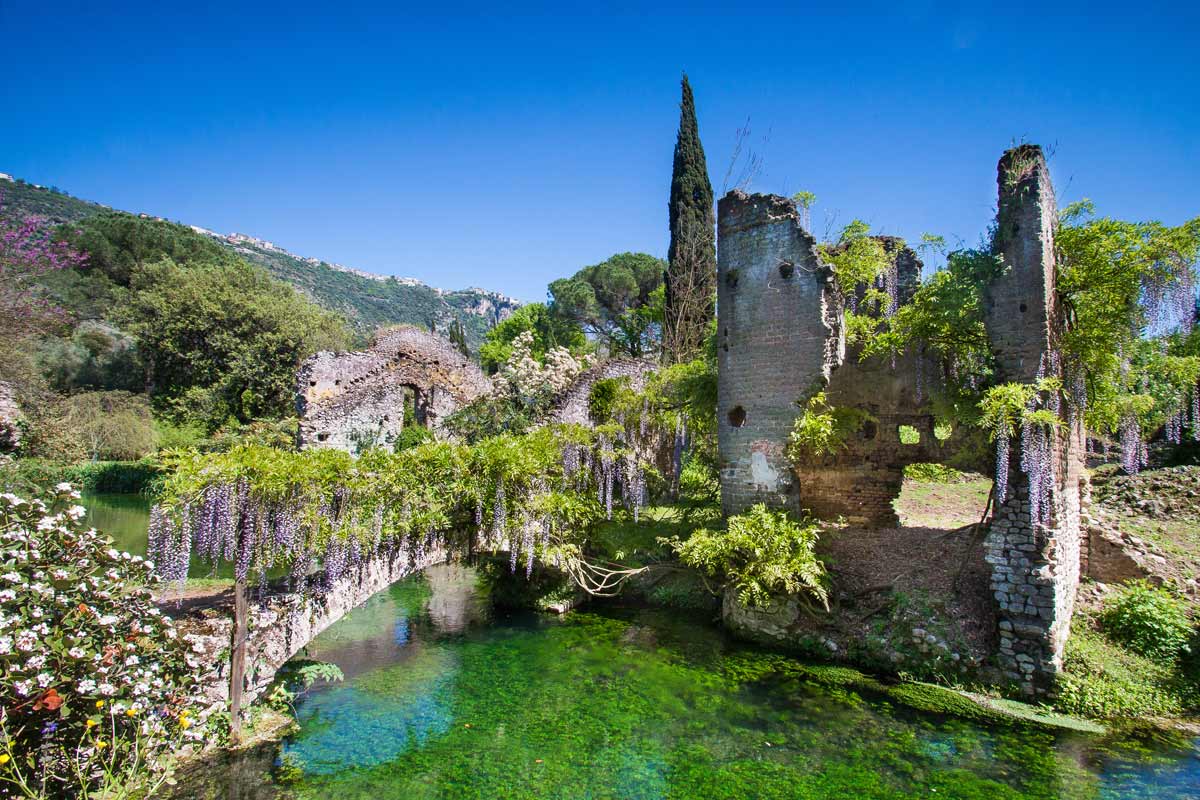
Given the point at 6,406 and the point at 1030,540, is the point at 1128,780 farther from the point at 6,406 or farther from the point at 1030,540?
the point at 6,406

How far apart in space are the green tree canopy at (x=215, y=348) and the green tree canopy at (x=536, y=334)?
373 inches

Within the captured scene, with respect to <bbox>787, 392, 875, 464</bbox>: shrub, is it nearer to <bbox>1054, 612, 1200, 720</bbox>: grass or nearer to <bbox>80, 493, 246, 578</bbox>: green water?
<bbox>1054, 612, 1200, 720</bbox>: grass

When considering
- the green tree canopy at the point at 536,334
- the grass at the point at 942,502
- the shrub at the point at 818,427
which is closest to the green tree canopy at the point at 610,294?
the green tree canopy at the point at 536,334

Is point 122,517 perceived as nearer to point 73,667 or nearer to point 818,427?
point 73,667

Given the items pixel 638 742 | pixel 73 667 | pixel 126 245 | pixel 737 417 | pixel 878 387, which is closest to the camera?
pixel 73 667

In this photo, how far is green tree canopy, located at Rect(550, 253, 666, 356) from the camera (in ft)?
104

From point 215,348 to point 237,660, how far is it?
2286cm

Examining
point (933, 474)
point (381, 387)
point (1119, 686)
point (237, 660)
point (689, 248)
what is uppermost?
point (689, 248)

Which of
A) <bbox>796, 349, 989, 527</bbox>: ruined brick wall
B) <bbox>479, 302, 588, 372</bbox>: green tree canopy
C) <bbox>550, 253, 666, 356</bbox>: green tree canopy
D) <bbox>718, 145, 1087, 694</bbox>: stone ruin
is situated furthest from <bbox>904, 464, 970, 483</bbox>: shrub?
<bbox>479, 302, 588, 372</bbox>: green tree canopy

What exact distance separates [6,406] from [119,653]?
32.5 ft

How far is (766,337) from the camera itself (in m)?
10.0

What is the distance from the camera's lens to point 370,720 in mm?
7211

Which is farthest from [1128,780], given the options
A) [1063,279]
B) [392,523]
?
[392,523]

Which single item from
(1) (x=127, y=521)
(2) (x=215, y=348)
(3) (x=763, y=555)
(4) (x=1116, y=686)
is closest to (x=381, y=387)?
(1) (x=127, y=521)
